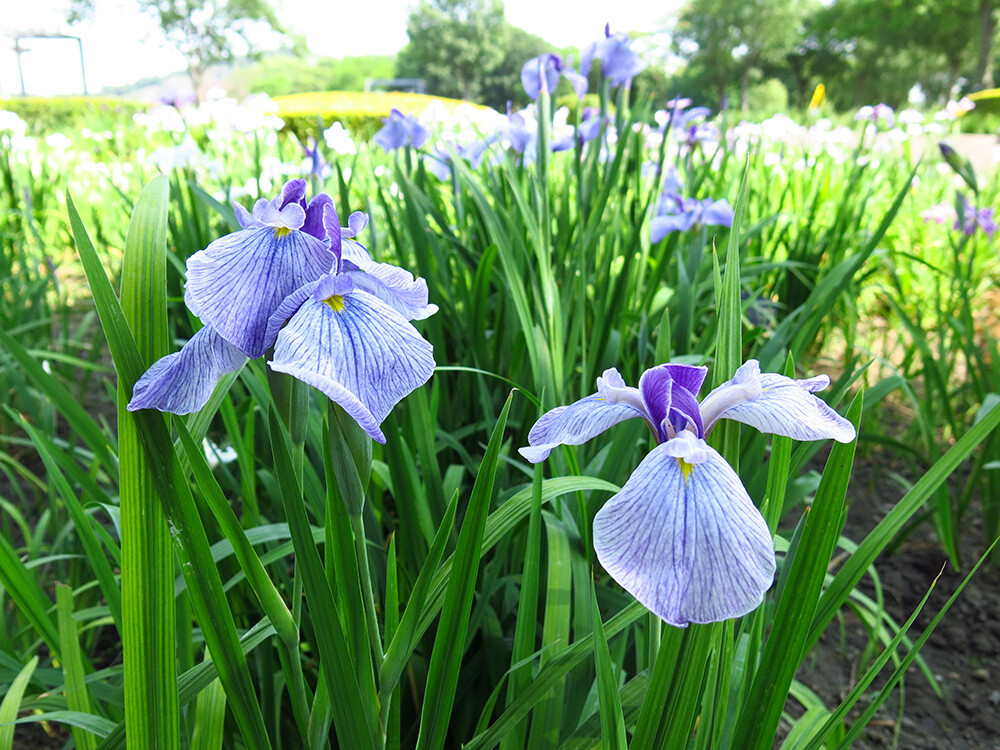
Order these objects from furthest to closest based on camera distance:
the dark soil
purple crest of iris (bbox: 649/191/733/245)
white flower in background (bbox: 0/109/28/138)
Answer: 1. white flower in background (bbox: 0/109/28/138)
2. purple crest of iris (bbox: 649/191/733/245)
3. the dark soil

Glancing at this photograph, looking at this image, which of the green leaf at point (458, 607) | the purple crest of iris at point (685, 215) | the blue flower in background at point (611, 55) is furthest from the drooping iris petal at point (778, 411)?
the blue flower in background at point (611, 55)

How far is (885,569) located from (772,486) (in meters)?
1.44

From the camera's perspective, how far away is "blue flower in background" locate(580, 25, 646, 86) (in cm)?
198

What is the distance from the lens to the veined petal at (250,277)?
537 mm

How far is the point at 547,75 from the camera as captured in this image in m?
2.03

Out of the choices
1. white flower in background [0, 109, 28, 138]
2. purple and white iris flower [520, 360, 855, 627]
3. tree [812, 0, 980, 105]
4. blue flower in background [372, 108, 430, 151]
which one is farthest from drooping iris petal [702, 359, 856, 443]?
tree [812, 0, 980, 105]

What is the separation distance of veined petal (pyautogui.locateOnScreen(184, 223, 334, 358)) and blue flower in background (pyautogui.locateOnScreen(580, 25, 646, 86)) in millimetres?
1636

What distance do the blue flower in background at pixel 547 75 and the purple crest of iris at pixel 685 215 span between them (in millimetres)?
401

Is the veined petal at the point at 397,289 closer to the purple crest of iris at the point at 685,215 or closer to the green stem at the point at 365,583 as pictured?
the green stem at the point at 365,583

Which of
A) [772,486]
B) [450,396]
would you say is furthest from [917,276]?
[772,486]

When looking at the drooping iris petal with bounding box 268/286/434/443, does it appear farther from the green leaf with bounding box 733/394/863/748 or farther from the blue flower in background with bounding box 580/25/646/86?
the blue flower in background with bounding box 580/25/646/86

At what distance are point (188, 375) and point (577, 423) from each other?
308 millimetres

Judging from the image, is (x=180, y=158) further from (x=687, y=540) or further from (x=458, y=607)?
(x=687, y=540)

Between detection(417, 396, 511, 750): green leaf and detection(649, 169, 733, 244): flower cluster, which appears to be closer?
detection(417, 396, 511, 750): green leaf
